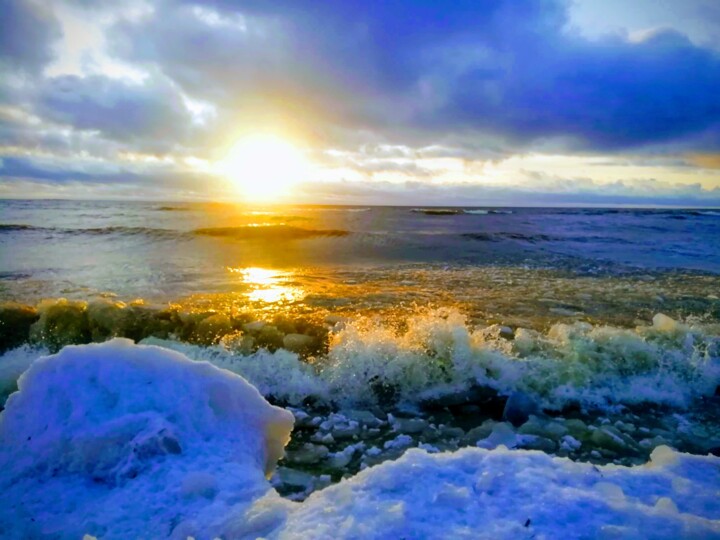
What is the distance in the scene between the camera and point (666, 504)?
2137 millimetres

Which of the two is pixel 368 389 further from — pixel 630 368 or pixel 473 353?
pixel 630 368

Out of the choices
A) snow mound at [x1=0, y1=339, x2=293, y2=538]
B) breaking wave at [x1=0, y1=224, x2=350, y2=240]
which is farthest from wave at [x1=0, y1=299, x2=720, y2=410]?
breaking wave at [x1=0, y1=224, x2=350, y2=240]

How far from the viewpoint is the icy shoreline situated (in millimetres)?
2027

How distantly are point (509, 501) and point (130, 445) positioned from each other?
2161 mm

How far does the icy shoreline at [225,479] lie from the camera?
2.03 meters

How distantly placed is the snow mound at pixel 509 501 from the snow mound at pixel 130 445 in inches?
25.0

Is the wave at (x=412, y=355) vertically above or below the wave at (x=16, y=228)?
below

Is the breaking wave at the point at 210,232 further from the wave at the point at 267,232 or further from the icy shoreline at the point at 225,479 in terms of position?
the icy shoreline at the point at 225,479

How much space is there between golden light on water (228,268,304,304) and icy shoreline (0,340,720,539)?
23.3 ft

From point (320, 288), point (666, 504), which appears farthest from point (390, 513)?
point (320, 288)

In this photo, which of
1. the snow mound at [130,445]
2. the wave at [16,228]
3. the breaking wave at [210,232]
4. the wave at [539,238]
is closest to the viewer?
the snow mound at [130,445]

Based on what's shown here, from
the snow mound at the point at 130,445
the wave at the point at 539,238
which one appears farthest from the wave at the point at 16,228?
the snow mound at the point at 130,445

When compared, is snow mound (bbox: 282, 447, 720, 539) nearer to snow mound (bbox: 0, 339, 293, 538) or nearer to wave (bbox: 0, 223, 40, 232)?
snow mound (bbox: 0, 339, 293, 538)

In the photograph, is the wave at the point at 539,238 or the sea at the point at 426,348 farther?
the wave at the point at 539,238
